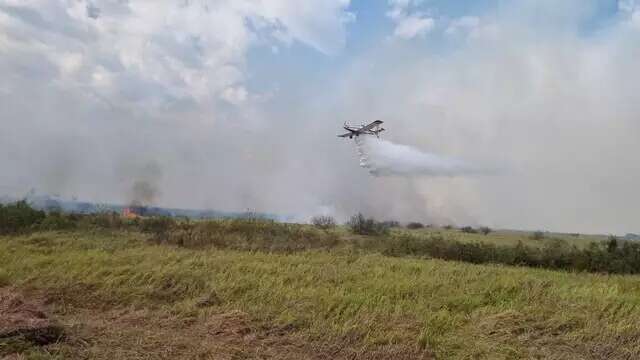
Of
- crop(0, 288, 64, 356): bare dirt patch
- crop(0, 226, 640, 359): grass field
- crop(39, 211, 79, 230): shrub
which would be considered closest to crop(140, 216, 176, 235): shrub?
crop(39, 211, 79, 230): shrub

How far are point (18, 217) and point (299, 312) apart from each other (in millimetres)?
18912

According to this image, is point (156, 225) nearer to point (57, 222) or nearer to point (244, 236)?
point (57, 222)

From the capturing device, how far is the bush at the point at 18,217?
22.4m

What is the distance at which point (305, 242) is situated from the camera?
79.7 ft

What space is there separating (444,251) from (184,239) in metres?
11.4

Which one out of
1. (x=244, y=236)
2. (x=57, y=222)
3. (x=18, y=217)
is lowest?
(x=244, y=236)

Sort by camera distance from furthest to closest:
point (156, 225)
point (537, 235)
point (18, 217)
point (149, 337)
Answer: point (537, 235)
point (156, 225)
point (18, 217)
point (149, 337)

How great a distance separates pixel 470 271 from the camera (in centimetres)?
1675

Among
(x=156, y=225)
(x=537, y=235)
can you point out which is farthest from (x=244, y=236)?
(x=537, y=235)

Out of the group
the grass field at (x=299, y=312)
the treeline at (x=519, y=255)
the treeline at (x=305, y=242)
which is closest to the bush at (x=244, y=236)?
the treeline at (x=305, y=242)

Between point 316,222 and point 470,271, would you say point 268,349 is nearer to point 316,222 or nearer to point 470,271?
point 470,271

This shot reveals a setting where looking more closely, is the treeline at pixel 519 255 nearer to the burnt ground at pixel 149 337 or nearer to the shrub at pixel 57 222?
the shrub at pixel 57 222

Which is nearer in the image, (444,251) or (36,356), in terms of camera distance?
(36,356)

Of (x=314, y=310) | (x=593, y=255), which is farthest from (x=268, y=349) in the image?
(x=593, y=255)
